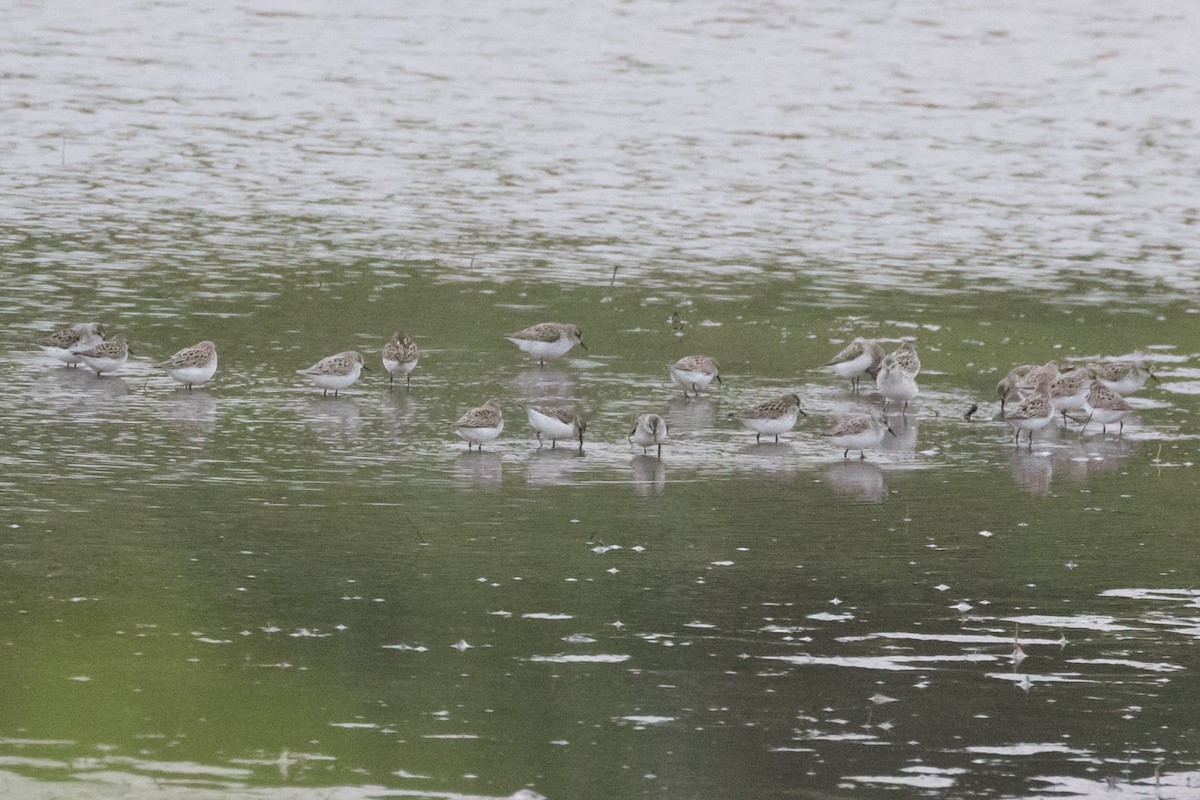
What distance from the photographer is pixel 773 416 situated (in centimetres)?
1673

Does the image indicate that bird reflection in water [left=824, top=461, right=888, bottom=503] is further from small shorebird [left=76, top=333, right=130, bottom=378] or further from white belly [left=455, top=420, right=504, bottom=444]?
small shorebird [left=76, top=333, right=130, bottom=378]

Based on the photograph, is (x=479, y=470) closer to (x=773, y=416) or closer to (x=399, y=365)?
(x=773, y=416)

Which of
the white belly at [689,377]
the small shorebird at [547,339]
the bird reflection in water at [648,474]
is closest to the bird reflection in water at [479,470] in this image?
the bird reflection in water at [648,474]

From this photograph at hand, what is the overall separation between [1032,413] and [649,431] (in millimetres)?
3283

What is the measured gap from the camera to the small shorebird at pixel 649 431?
1605cm

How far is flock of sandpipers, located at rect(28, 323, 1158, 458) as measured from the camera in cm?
1636

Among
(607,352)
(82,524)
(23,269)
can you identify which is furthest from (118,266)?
(82,524)

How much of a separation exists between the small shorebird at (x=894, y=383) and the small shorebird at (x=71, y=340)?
22.6 ft

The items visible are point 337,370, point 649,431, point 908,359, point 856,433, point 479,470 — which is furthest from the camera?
point 908,359

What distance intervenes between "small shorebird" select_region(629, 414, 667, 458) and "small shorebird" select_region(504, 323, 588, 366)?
12.1 ft

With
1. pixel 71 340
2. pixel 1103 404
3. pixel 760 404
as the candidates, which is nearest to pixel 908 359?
pixel 1103 404

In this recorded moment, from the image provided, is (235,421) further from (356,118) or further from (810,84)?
(810,84)

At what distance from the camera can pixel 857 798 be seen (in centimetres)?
894

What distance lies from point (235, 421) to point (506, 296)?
20.6ft
